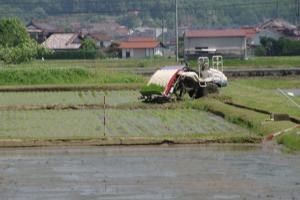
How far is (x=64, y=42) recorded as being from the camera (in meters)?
83.1

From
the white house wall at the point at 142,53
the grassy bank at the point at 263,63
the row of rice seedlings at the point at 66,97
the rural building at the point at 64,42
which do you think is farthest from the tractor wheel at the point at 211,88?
the rural building at the point at 64,42

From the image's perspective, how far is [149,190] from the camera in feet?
35.5

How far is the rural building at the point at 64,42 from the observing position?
8164cm

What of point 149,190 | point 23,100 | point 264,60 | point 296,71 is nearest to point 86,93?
point 23,100

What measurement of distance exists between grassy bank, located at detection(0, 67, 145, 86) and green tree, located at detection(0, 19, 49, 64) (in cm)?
1284

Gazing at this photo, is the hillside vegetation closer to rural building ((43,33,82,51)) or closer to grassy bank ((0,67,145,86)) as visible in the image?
rural building ((43,33,82,51))

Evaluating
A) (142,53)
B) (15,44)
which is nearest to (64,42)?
(142,53)

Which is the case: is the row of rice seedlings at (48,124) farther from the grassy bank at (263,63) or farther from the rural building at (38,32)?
the rural building at (38,32)

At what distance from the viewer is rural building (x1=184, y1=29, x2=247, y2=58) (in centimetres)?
6775

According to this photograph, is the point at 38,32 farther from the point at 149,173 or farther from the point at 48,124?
the point at 149,173

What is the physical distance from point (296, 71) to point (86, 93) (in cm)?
1692

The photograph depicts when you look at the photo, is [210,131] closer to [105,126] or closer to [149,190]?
[105,126]

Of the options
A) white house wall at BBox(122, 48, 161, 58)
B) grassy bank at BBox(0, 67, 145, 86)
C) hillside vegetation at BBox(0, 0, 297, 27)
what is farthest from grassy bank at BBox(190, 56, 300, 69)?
hillside vegetation at BBox(0, 0, 297, 27)

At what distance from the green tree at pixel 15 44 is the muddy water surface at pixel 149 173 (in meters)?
36.7
